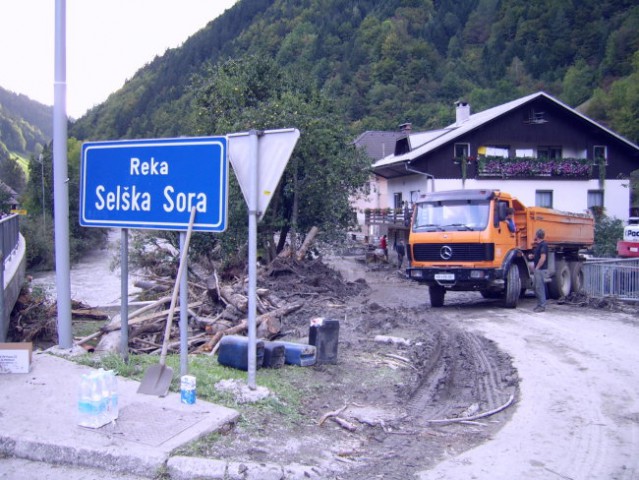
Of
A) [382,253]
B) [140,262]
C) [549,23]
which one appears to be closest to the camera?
[140,262]

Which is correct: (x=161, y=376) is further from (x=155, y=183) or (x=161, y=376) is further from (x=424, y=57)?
(x=424, y=57)

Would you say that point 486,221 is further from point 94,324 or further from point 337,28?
point 337,28

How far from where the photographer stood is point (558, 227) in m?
17.8

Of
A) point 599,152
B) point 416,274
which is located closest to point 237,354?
point 416,274

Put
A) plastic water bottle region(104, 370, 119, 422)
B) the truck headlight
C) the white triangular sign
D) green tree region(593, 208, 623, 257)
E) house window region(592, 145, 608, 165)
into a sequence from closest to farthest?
plastic water bottle region(104, 370, 119, 422) → the white triangular sign → the truck headlight → green tree region(593, 208, 623, 257) → house window region(592, 145, 608, 165)

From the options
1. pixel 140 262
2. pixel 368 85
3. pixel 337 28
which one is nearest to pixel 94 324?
pixel 140 262

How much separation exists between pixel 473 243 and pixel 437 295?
86.0 inches

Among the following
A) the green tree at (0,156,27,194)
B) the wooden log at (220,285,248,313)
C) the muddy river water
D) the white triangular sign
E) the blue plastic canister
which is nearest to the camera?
the white triangular sign

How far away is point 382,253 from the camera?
37625 mm

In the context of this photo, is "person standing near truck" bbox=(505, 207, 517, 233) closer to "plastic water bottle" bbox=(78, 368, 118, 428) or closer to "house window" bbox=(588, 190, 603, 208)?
"plastic water bottle" bbox=(78, 368, 118, 428)

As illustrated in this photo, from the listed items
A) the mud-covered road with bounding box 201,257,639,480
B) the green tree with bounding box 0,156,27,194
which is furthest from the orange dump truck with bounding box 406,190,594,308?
the green tree with bounding box 0,156,27,194

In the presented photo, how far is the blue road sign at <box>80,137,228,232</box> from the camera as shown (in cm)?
632

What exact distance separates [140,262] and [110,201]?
44.4 feet

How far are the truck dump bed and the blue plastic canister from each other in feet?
35.4
